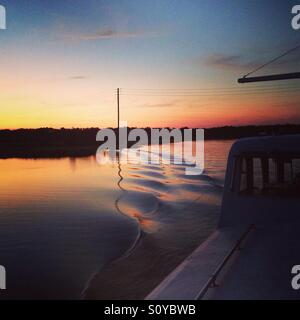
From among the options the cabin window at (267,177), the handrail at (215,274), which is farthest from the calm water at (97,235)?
the cabin window at (267,177)

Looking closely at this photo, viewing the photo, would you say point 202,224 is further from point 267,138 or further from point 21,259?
point 267,138

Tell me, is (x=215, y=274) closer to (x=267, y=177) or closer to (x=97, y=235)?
(x=267, y=177)

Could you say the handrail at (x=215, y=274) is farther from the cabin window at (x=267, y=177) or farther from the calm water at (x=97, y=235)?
the calm water at (x=97, y=235)

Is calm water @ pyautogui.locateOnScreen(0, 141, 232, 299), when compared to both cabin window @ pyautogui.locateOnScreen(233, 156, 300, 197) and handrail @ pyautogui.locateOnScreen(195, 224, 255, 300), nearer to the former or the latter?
handrail @ pyautogui.locateOnScreen(195, 224, 255, 300)

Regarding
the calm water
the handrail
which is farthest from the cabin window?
the calm water

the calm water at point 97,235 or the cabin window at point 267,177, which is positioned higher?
the cabin window at point 267,177

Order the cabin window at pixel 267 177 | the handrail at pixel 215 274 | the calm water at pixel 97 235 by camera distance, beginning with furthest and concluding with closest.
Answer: the calm water at pixel 97 235
the cabin window at pixel 267 177
the handrail at pixel 215 274

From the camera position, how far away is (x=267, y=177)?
25.7 ft

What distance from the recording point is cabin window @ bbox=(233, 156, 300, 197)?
7.52 m

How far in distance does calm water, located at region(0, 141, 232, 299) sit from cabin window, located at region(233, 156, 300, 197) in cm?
384

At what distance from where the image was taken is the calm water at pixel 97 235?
9883mm

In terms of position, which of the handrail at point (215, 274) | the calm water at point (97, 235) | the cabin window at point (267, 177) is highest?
the cabin window at point (267, 177)

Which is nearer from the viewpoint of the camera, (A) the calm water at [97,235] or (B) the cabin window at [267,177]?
(B) the cabin window at [267,177]

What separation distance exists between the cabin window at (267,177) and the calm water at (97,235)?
3.84 meters
